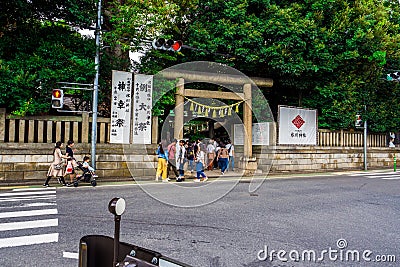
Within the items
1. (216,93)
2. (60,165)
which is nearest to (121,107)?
(60,165)

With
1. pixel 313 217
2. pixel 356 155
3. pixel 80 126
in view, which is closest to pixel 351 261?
pixel 313 217

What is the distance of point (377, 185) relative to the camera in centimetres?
1248

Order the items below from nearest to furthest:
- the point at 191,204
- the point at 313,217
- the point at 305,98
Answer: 1. the point at 313,217
2. the point at 191,204
3. the point at 305,98

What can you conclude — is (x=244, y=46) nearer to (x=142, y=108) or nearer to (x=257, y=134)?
(x=257, y=134)

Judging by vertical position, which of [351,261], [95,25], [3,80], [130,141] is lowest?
[351,261]

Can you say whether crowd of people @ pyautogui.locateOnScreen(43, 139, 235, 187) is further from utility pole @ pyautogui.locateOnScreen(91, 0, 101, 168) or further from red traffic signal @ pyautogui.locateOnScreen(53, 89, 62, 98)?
red traffic signal @ pyautogui.locateOnScreen(53, 89, 62, 98)

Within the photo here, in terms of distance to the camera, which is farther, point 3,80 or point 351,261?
point 3,80

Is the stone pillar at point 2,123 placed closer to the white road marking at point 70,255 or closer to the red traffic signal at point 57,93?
the red traffic signal at point 57,93

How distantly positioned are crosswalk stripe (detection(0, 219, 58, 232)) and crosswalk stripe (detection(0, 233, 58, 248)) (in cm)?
61

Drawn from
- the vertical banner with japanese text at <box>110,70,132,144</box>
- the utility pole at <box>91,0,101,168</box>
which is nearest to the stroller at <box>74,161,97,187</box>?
the utility pole at <box>91,0,101,168</box>

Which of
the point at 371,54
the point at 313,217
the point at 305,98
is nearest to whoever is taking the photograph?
the point at 313,217

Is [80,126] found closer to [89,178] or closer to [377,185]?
[89,178]

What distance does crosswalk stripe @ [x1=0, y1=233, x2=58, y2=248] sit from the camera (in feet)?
16.5

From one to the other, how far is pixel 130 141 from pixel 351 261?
11050 millimetres
